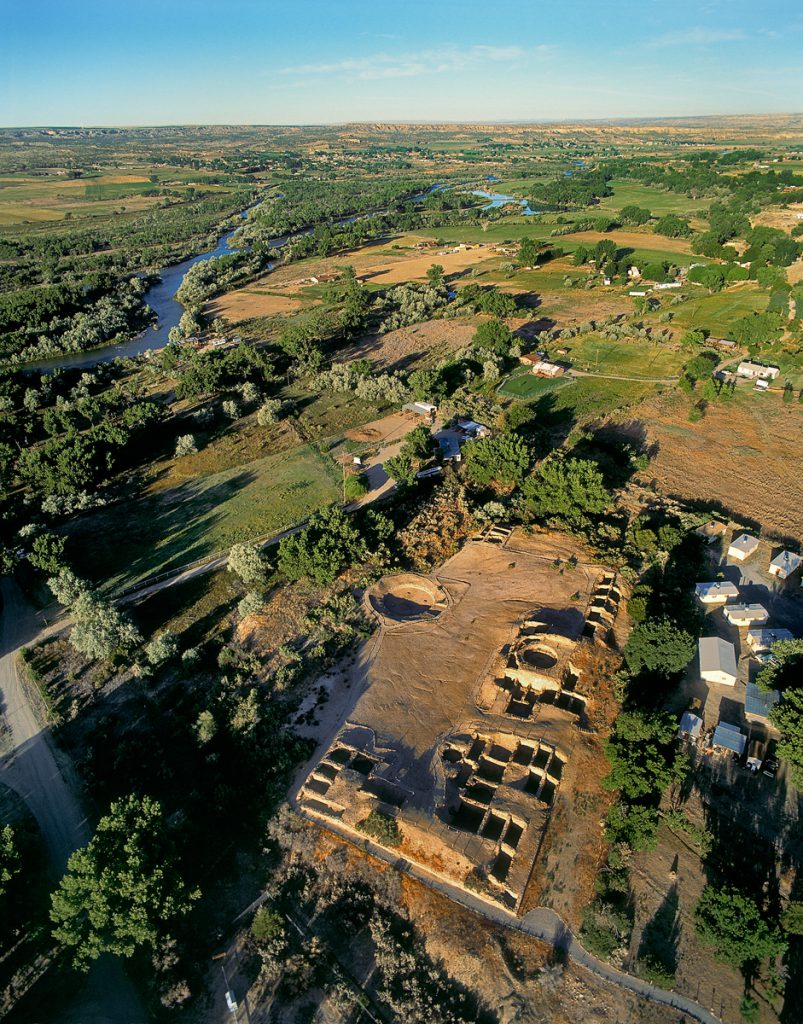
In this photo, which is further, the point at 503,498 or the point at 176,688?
the point at 503,498

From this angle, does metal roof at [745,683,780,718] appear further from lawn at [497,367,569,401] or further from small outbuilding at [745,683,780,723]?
lawn at [497,367,569,401]

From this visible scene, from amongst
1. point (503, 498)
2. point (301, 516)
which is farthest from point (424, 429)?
point (301, 516)

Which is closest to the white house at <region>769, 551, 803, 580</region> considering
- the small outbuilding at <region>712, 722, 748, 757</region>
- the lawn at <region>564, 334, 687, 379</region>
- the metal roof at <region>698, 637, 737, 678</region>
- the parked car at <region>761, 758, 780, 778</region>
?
→ the metal roof at <region>698, 637, 737, 678</region>

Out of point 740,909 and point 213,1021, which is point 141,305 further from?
point 740,909

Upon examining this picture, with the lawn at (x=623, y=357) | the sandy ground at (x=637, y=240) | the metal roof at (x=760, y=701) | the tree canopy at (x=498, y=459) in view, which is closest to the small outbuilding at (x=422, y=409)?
the tree canopy at (x=498, y=459)

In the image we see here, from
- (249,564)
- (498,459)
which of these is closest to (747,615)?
(498,459)
